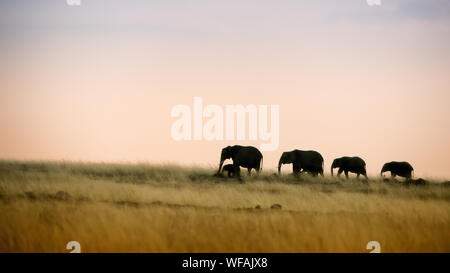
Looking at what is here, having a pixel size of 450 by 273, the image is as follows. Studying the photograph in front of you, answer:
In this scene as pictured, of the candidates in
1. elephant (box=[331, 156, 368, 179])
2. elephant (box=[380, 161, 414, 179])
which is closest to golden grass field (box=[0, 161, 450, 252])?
elephant (box=[331, 156, 368, 179])

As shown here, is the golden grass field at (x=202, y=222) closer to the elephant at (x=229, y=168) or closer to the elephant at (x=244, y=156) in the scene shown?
the elephant at (x=229, y=168)

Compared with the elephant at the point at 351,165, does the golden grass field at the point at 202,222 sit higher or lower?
higher

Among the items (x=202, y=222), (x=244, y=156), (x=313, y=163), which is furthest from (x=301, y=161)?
(x=202, y=222)

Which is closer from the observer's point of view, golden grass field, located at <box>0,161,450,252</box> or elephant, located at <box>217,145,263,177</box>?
golden grass field, located at <box>0,161,450,252</box>

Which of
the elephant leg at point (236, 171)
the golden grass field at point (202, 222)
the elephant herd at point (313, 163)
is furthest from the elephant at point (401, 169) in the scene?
the golden grass field at point (202, 222)

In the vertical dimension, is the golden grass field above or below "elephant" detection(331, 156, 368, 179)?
above

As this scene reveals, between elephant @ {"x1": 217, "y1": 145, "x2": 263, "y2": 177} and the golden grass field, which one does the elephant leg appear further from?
the golden grass field

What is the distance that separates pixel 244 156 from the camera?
29.2m

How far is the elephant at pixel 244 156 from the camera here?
28878 mm

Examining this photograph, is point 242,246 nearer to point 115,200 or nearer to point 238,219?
point 238,219

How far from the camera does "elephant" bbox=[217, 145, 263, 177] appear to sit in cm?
2888

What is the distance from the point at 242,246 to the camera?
966 cm
